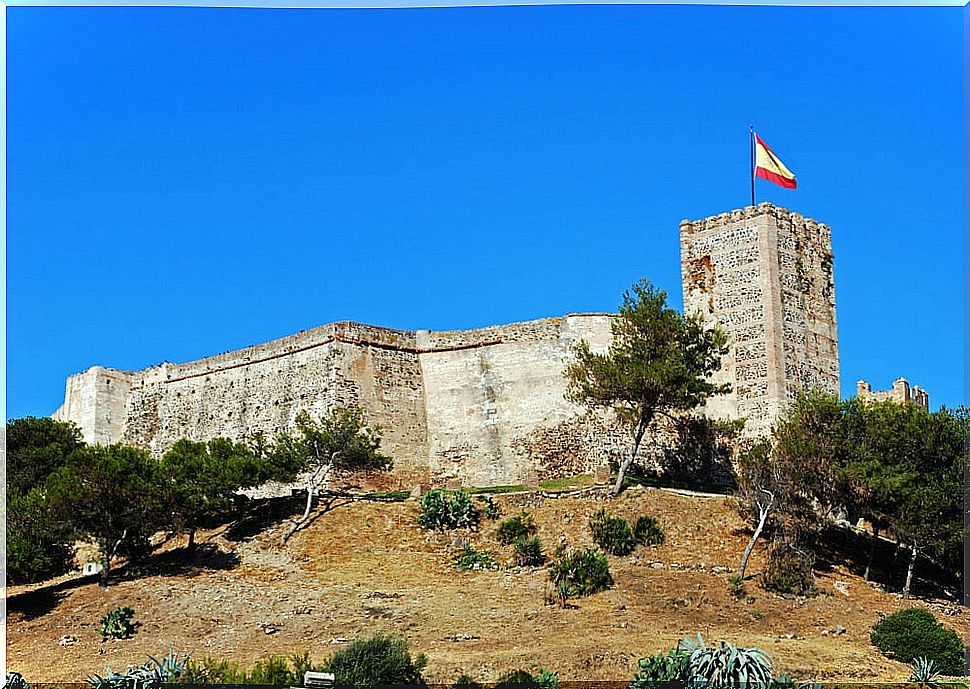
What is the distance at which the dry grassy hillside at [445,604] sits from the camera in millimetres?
14836

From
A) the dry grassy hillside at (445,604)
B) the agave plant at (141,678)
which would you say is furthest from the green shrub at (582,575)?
the agave plant at (141,678)

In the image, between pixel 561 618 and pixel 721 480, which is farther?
pixel 721 480

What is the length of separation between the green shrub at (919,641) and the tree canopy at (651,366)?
691cm

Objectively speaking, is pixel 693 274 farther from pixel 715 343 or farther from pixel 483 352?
pixel 483 352

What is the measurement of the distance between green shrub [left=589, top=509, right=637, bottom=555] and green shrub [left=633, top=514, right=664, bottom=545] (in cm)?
10

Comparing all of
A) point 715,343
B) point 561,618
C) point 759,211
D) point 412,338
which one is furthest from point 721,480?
point 561,618

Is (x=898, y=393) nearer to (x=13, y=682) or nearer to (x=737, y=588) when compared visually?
(x=737, y=588)

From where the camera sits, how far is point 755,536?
61.6 ft

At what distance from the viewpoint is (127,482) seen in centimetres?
1925

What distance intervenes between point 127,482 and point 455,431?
30.5 ft

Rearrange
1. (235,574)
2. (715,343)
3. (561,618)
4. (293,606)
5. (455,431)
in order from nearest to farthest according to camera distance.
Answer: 1. (561,618)
2. (293,606)
3. (235,574)
4. (715,343)
5. (455,431)

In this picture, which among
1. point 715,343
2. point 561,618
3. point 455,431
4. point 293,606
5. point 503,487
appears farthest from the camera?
point 455,431

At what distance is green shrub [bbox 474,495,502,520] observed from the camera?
836 inches

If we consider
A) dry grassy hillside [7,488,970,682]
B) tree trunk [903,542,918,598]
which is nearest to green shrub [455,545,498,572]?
dry grassy hillside [7,488,970,682]
